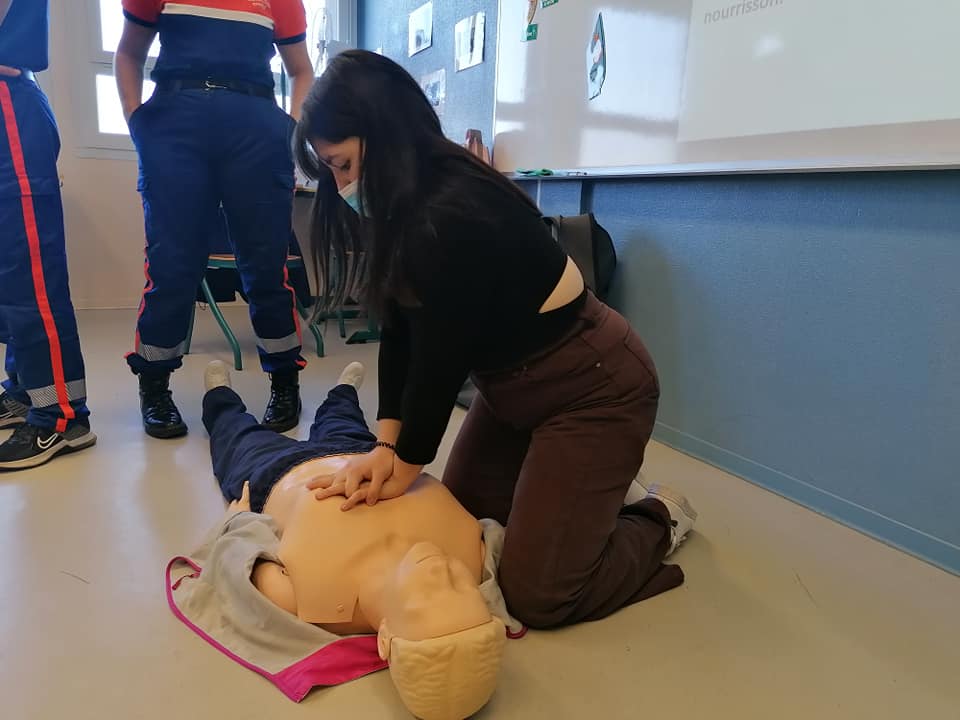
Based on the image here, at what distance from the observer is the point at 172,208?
5.64 ft

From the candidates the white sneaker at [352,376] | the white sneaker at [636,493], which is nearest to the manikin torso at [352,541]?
the white sneaker at [636,493]

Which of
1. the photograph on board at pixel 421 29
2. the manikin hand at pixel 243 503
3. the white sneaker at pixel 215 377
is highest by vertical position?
the photograph on board at pixel 421 29

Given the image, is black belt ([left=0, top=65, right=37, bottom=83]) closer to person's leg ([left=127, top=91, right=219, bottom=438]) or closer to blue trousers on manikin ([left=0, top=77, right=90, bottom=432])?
blue trousers on manikin ([left=0, top=77, right=90, bottom=432])

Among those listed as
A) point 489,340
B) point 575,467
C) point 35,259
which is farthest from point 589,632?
point 35,259

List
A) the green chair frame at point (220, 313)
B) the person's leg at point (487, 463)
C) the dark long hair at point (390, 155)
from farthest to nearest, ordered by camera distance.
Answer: the green chair frame at point (220, 313)
the person's leg at point (487, 463)
the dark long hair at point (390, 155)

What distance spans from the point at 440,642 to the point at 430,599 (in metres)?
0.05

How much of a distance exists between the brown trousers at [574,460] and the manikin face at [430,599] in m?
0.24

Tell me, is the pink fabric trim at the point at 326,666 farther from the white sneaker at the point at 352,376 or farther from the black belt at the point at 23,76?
the black belt at the point at 23,76

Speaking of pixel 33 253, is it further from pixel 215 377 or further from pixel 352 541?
pixel 352 541

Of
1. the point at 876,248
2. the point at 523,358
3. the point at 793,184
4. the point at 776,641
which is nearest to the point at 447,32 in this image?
the point at 793,184

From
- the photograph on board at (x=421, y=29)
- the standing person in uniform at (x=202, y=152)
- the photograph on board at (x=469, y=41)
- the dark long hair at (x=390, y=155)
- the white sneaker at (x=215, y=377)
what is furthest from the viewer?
the photograph on board at (x=421, y=29)

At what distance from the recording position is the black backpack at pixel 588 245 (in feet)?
6.68

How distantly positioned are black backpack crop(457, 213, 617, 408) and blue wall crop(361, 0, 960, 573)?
0.08 m

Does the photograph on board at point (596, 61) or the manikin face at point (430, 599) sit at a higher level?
the photograph on board at point (596, 61)
